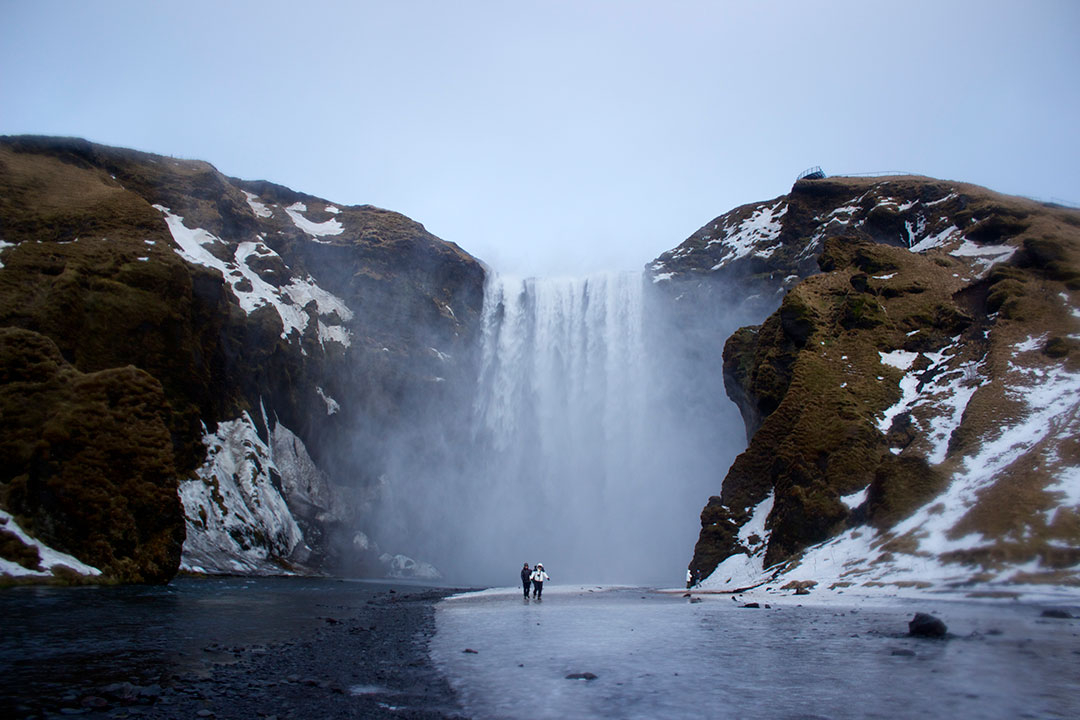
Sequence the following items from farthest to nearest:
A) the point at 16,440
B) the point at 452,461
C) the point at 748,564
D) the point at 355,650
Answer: the point at 452,461, the point at 748,564, the point at 16,440, the point at 355,650

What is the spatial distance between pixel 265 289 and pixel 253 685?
61.1 metres

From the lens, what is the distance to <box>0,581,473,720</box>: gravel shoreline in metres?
7.11

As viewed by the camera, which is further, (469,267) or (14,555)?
(469,267)

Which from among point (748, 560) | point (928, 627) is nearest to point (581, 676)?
point (928, 627)

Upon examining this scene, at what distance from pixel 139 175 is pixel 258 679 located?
231 ft

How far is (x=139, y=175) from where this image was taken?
6406 centimetres

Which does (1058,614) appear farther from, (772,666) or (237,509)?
(237,509)

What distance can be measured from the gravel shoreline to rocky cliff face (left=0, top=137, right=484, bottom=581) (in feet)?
50.1

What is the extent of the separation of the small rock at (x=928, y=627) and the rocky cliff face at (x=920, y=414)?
31.9ft

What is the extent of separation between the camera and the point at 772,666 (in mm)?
9750

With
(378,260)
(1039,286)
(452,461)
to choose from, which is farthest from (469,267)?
(1039,286)

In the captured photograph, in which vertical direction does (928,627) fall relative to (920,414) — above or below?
below

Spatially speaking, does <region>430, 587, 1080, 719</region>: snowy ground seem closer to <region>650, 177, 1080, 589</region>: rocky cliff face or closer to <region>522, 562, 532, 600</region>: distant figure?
<region>650, 177, 1080, 589</region>: rocky cliff face

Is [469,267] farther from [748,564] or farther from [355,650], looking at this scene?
[355,650]
